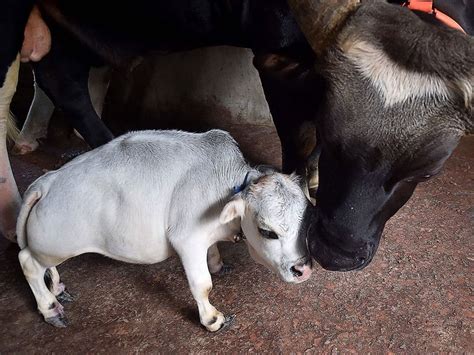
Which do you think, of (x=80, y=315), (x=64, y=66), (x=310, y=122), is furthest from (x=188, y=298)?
(x=64, y=66)

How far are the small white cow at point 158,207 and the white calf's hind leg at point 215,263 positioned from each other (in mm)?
293

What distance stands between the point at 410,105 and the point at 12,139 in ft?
8.78

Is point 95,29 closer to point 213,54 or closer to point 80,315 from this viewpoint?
point 213,54

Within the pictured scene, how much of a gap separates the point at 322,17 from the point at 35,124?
2342 millimetres

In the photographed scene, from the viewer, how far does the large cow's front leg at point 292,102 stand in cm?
209

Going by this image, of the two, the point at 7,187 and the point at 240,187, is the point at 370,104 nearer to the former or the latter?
the point at 240,187

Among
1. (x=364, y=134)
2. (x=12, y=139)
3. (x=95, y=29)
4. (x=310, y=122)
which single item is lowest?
(x=12, y=139)

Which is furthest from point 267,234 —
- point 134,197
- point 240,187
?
point 134,197

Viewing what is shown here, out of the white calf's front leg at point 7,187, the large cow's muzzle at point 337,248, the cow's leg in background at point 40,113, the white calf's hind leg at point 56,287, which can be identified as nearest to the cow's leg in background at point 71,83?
the white calf's front leg at point 7,187

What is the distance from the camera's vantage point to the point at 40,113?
3629mm

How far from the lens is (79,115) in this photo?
300 cm

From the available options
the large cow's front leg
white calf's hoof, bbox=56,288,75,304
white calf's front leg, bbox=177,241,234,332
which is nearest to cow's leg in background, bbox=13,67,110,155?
the large cow's front leg

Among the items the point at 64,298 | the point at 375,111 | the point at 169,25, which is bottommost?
the point at 64,298

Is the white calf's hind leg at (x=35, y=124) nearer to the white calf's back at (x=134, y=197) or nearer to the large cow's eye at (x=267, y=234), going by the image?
the white calf's back at (x=134, y=197)
